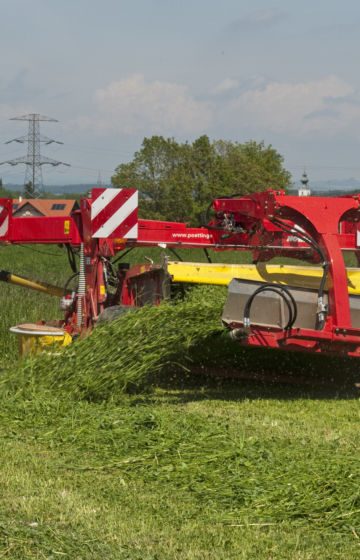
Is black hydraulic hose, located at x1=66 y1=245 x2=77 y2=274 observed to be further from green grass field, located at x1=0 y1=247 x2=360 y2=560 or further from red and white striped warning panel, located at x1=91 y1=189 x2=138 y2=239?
green grass field, located at x1=0 y1=247 x2=360 y2=560

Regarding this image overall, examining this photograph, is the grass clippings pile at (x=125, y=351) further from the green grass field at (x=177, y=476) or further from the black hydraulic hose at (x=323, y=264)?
the black hydraulic hose at (x=323, y=264)

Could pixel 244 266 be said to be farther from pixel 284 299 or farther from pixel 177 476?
pixel 177 476

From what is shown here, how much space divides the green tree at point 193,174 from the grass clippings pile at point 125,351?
4430 cm

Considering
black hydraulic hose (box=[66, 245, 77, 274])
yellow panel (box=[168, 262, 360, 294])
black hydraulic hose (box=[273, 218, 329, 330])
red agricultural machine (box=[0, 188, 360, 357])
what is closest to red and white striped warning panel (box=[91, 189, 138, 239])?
red agricultural machine (box=[0, 188, 360, 357])

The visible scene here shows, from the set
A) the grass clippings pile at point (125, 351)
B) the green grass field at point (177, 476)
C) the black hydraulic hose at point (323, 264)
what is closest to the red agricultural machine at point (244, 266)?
the black hydraulic hose at point (323, 264)

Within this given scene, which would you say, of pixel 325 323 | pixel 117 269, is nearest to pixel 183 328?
pixel 325 323

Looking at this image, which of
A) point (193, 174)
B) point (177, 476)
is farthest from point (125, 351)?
point (193, 174)

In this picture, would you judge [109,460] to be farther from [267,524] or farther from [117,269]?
→ [117,269]

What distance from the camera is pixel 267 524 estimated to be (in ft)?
13.1

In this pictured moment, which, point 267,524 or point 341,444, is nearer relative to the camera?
point 267,524

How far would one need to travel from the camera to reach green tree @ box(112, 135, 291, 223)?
54594 millimetres

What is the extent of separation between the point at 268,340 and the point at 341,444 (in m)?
1.30

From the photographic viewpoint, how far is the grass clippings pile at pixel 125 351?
659cm

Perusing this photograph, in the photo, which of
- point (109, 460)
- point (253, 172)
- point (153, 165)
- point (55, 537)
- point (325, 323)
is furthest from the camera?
point (153, 165)
